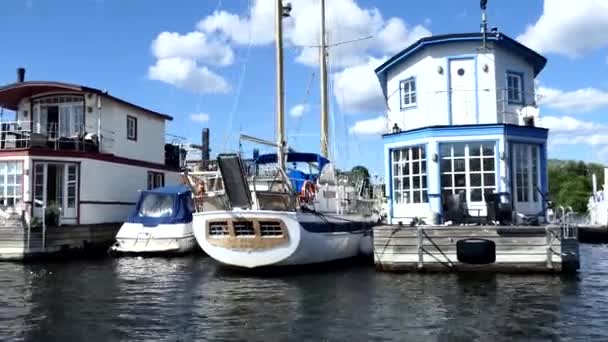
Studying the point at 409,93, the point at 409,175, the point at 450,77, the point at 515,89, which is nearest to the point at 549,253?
the point at 409,175

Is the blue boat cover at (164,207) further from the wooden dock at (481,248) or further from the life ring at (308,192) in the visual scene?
the wooden dock at (481,248)

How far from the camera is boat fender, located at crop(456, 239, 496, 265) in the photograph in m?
16.5

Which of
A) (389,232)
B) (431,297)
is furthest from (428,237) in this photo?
(431,297)

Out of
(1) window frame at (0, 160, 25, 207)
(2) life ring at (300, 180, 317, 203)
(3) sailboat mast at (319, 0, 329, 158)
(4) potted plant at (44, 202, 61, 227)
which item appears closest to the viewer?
(2) life ring at (300, 180, 317, 203)

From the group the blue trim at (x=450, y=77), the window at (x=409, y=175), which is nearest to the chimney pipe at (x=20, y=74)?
the window at (x=409, y=175)

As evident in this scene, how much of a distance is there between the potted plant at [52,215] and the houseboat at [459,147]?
1303 centimetres

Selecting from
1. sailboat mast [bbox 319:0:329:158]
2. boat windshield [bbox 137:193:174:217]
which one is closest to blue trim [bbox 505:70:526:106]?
sailboat mast [bbox 319:0:329:158]

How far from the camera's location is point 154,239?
79.4 feet

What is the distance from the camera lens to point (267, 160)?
2411cm

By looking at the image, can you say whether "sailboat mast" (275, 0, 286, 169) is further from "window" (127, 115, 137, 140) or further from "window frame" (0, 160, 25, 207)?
"window" (127, 115, 137, 140)

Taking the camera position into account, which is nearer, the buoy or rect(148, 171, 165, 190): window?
the buoy

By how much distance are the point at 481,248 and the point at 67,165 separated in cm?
1739

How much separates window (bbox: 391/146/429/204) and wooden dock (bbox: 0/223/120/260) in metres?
12.7

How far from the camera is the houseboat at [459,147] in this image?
688 inches
